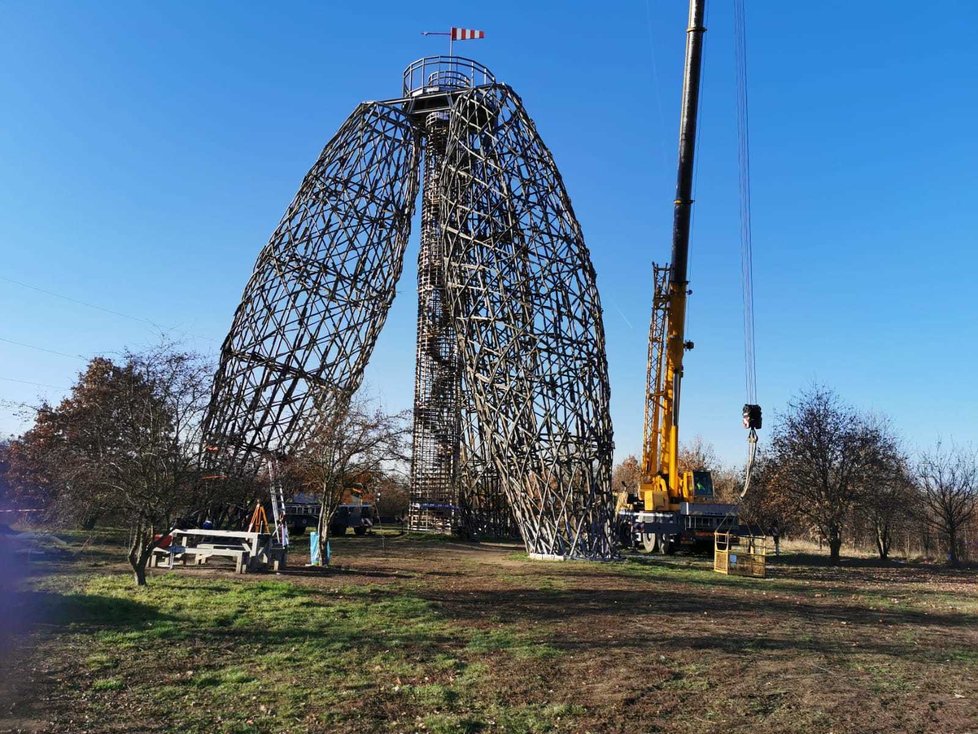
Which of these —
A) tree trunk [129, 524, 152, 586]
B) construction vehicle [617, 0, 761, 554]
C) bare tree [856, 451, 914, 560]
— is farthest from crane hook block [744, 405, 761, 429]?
tree trunk [129, 524, 152, 586]

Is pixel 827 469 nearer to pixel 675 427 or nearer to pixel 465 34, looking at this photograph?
pixel 675 427

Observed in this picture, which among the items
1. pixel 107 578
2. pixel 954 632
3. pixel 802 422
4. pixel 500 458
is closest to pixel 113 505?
pixel 107 578

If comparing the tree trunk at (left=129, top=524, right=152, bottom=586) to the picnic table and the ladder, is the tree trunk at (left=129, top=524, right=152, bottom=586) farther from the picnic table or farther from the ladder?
the ladder

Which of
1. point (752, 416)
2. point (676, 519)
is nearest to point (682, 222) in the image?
point (752, 416)

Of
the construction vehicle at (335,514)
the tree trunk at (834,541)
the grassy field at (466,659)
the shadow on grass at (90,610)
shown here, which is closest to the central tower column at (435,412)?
the construction vehicle at (335,514)

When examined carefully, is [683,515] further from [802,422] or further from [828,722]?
[828,722]

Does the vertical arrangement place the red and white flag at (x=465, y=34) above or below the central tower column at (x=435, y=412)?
above

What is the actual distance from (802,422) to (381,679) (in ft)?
90.7

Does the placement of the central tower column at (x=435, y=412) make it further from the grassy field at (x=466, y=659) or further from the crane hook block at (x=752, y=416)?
the grassy field at (x=466, y=659)

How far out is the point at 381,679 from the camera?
744 centimetres

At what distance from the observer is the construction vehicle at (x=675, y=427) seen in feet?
78.7

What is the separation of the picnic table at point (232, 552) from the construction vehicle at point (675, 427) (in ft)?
43.7

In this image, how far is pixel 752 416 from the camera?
22.2 meters

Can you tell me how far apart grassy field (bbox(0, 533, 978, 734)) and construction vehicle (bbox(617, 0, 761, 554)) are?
11.1 meters
